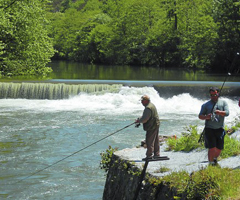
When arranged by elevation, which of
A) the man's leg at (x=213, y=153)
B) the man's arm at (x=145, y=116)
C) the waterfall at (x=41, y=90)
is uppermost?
the man's arm at (x=145, y=116)

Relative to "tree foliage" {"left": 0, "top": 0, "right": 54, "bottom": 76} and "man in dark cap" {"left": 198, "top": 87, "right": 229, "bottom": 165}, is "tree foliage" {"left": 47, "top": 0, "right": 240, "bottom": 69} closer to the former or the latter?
"tree foliage" {"left": 0, "top": 0, "right": 54, "bottom": 76}

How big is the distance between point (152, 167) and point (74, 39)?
236 ft

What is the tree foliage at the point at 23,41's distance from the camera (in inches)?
725

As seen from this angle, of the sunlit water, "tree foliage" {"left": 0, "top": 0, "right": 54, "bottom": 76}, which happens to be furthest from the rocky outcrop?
"tree foliage" {"left": 0, "top": 0, "right": 54, "bottom": 76}

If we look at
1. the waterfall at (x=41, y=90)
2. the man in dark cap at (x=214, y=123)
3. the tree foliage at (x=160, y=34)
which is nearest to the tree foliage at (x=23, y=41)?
the waterfall at (x=41, y=90)

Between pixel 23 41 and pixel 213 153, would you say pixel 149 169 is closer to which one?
pixel 213 153

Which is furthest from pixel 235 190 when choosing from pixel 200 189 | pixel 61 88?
pixel 61 88

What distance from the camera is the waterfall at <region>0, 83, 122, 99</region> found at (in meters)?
25.5

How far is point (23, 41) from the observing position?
62.3 ft

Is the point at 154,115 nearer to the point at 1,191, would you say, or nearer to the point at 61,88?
the point at 1,191

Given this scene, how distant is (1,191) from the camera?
35.6 ft

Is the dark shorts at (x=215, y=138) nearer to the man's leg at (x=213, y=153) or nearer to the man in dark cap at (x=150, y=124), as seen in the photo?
the man's leg at (x=213, y=153)

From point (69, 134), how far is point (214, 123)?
9555mm

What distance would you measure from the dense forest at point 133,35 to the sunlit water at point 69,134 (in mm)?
2614
